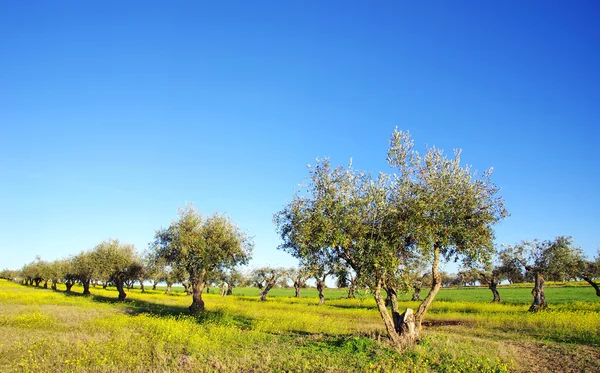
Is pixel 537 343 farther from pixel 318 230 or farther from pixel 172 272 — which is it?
pixel 172 272

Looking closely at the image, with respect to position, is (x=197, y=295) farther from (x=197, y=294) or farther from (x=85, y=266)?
(x=85, y=266)

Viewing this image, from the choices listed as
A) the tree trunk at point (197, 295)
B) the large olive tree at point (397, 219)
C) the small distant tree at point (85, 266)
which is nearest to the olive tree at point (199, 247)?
the tree trunk at point (197, 295)

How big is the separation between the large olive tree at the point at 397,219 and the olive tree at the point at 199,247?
19.0 m

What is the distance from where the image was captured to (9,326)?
26.3 metres

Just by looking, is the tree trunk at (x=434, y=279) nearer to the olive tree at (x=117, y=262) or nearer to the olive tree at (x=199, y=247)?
the olive tree at (x=199, y=247)

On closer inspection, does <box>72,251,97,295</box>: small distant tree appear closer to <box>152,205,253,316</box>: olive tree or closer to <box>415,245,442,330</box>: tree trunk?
<box>152,205,253,316</box>: olive tree

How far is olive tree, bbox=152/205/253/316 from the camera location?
39094mm

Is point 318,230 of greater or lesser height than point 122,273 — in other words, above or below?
above

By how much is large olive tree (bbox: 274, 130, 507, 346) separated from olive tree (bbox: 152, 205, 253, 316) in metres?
19.0

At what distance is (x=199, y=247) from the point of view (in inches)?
1537

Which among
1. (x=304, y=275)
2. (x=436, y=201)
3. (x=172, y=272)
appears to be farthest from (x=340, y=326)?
(x=172, y=272)

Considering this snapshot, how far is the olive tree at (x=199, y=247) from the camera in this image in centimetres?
3909

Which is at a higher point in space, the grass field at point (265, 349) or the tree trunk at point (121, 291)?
the grass field at point (265, 349)

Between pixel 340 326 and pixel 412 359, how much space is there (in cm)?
1434
